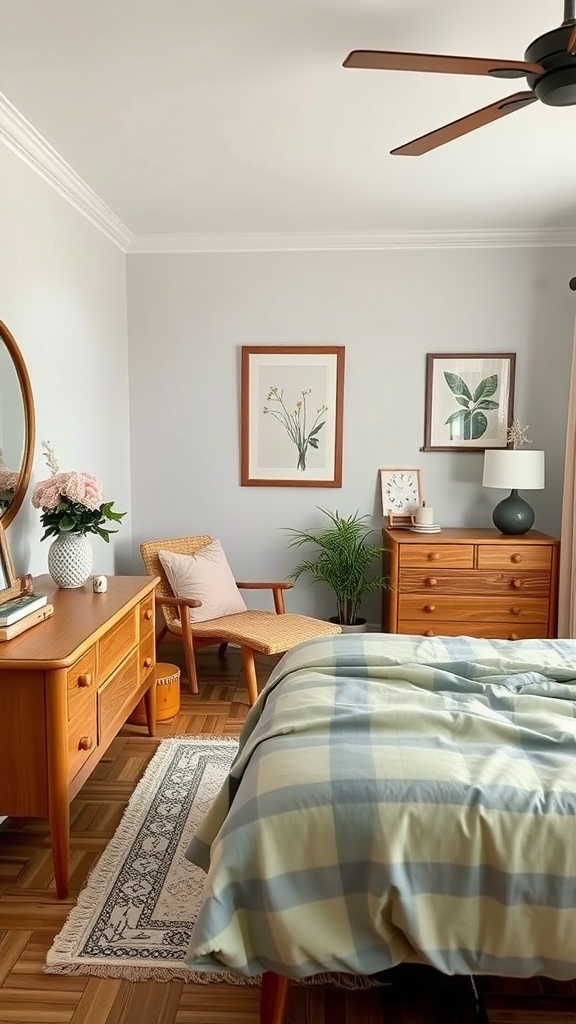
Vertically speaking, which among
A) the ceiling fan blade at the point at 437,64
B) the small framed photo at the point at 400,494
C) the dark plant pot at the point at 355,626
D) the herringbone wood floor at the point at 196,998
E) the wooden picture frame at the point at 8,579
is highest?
the ceiling fan blade at the point at 437,64

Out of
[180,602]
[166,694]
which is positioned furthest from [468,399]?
[166,694]

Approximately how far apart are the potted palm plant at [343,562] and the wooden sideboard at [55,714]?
1963mm

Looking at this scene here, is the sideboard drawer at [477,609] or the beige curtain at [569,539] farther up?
the beige curtain at [569,539]

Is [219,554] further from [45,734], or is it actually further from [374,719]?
[374,719]

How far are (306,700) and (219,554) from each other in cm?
228

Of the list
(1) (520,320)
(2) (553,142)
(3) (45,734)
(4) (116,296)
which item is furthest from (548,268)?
(3) (45,734)

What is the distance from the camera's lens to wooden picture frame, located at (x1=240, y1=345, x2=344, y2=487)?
14.4ft

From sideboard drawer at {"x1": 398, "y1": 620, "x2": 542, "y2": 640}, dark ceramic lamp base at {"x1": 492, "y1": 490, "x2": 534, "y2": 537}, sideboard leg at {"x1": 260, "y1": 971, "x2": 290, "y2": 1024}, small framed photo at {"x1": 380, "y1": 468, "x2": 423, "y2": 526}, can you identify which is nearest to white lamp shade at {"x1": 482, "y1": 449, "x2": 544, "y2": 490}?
dark ceramic lamp base at {"x1": 492, "y1": 490, "x2": 534, "y2": 537}

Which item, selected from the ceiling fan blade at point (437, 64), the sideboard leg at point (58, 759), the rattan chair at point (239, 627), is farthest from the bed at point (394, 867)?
the rattan chair at point (239, 627)

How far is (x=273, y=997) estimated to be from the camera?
1556 mm

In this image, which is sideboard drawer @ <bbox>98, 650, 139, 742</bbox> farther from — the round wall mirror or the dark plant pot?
the dark plant pot

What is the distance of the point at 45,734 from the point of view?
2.08 metres

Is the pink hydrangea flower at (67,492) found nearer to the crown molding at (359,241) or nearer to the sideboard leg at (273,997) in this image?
the sideboard leg at (273,997)

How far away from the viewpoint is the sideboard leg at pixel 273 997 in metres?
1.55
